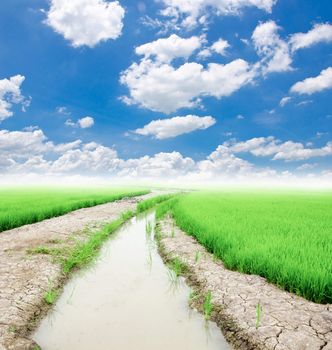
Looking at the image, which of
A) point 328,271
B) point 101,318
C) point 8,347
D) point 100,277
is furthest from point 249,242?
point 8,347

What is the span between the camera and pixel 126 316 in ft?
14.2

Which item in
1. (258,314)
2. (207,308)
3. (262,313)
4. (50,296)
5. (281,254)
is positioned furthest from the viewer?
(281,254)

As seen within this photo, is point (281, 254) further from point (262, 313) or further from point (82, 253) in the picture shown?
point (82, 253)

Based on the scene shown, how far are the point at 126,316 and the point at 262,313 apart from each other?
1.75 meters

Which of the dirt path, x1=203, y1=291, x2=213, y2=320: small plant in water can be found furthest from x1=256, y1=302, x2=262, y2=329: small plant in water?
the dirt path

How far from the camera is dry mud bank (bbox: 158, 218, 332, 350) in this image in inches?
139

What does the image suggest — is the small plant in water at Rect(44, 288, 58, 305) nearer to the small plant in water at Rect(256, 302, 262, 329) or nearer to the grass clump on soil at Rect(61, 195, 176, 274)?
the grass clump on soil at Rect(61, 195, 176, 274)

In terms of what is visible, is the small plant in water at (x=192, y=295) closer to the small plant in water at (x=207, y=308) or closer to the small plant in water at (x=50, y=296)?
the small plant in water at (x=207, y=308)

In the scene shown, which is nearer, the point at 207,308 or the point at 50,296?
the point at 207,308

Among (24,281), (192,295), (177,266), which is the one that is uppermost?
(24,281)

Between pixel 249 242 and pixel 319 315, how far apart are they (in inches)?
118

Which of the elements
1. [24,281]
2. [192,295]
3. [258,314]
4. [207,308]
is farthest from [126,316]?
[24,281]

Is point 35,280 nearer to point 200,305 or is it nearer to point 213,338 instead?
point 200,305

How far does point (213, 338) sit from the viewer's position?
3846mm
